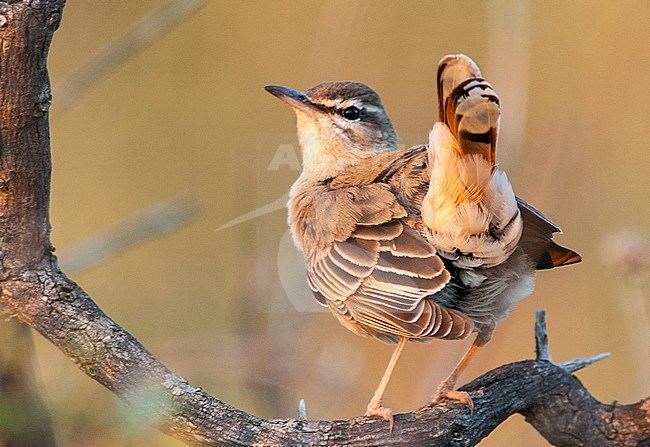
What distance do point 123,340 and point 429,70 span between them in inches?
195

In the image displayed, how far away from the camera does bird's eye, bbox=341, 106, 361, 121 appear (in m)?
4.09

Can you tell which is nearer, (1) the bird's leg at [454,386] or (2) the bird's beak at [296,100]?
(1) the bird's leg at [454,386]

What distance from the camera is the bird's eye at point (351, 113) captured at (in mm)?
4086

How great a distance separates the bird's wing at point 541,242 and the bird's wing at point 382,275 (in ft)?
1.41

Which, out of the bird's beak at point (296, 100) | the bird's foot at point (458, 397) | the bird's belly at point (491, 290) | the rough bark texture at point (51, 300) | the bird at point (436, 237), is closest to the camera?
the rough bark texture at point (51, 300)

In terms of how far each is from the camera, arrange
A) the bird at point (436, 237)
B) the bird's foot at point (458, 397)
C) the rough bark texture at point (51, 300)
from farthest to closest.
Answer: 1. the bird's foot at point (458, 397)
2. the bird at point (436, 237)
3. the rough bark texture at point (51, 300)

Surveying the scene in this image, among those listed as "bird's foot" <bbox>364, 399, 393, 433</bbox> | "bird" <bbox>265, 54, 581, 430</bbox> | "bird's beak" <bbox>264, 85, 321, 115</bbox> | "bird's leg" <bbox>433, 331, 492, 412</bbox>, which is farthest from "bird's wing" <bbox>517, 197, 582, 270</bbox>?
"bird's beak" <bbox>264, 85, 321, 115</bbox>

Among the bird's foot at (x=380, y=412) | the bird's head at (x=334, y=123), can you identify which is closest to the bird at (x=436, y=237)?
the bird's foot at (x=380, y=412)

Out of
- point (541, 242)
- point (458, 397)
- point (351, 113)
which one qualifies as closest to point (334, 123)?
point (351, 113)

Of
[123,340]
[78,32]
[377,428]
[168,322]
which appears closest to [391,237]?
[377,428]

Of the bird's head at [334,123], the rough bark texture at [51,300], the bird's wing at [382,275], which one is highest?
the bird's head at [334,123]

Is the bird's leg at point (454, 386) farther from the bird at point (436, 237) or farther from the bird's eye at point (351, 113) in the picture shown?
the bird's eye at point (351, 113)

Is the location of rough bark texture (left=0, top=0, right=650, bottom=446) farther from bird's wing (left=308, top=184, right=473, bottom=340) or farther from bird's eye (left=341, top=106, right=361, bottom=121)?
bird's eye (left=341, top=106, right=361, bottom=121)

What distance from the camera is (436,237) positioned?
10.1 feet
